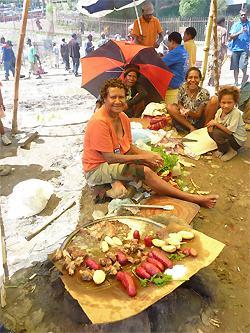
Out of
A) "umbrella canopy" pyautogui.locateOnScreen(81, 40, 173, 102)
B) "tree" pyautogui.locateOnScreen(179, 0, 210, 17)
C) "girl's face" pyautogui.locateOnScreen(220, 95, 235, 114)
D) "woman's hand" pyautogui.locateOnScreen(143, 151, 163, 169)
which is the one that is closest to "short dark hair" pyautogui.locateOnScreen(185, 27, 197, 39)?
"umbrella canopy" pyautogui.locateOnScreen(81, 40, 173, 102)

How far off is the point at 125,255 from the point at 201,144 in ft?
9.66

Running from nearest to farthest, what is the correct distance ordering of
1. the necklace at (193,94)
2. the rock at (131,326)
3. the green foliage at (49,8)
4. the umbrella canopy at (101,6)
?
the rock at (131,326)
the necklace at (193,94)
the umbrella canopy at (101,6)
the green foliage at (49,8)

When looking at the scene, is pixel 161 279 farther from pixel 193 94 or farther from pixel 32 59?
pixel 32 59

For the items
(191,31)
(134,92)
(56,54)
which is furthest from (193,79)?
(56,54)

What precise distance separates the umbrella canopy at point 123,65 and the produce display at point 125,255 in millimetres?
3540

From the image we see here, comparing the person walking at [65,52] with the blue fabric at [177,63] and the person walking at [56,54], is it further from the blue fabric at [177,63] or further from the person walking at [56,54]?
the blue fabric at [177,63]

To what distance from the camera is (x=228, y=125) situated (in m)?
4.48

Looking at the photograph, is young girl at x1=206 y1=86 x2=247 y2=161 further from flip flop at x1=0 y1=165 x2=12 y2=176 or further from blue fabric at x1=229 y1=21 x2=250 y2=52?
blue fabric at x1=229 y1=21 x2=250 y2=52

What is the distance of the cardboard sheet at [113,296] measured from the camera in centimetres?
190

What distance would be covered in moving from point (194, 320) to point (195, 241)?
0.56m

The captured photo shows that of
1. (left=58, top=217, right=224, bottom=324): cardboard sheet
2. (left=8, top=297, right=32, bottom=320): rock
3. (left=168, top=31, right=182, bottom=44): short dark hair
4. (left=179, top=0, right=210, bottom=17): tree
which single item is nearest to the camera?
(left=58, top=217, right=224, bottom=324): cardboard sheet

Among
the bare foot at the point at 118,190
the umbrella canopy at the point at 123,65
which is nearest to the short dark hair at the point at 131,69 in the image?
the umbrella canopy at the point at 123,65

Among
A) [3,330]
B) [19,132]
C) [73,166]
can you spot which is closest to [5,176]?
[73,166]

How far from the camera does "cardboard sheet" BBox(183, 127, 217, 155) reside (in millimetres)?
4810
